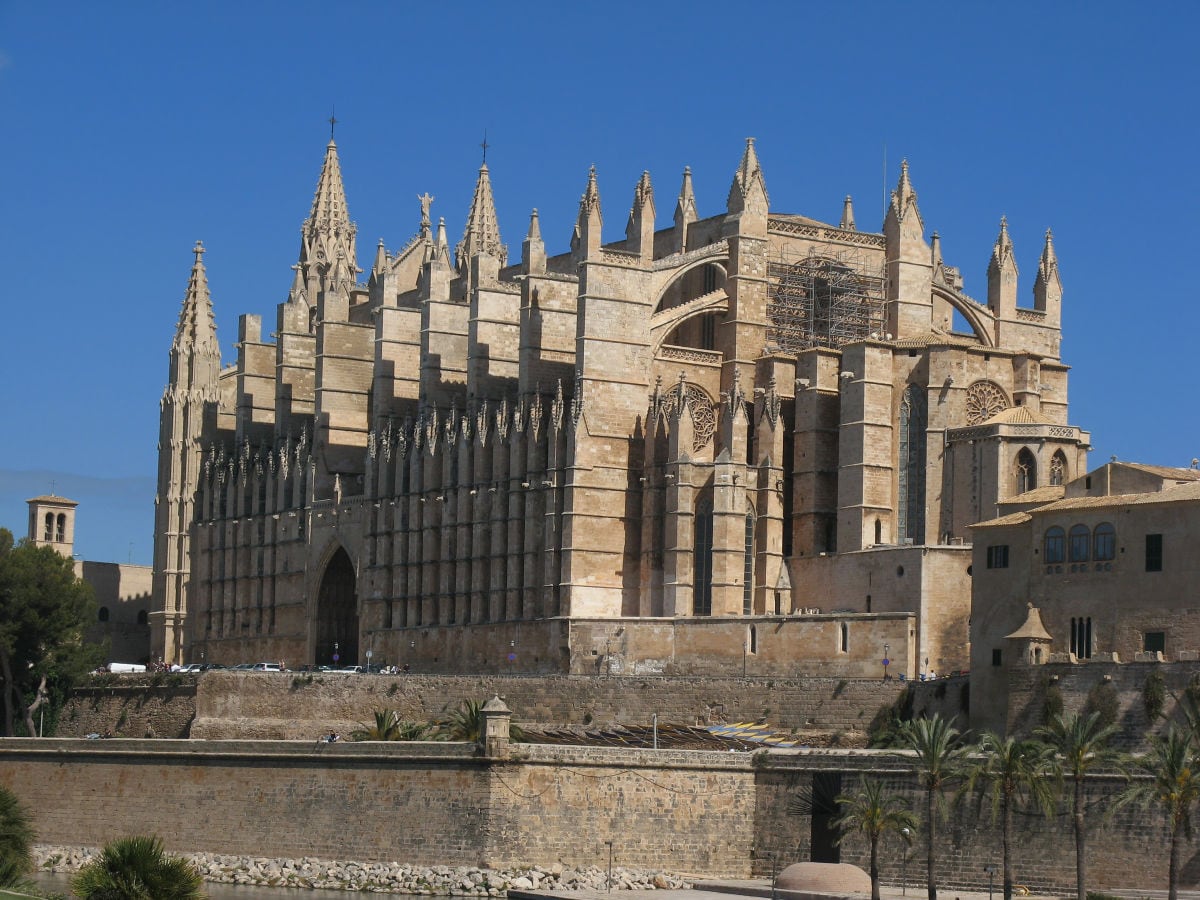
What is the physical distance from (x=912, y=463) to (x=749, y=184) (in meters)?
10.9

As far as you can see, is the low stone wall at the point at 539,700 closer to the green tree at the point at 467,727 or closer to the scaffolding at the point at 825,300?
the green tree at the point at 467,727

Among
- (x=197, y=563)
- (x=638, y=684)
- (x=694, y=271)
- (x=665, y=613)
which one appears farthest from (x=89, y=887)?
(x=197, y=563)

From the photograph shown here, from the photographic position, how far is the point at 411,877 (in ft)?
184

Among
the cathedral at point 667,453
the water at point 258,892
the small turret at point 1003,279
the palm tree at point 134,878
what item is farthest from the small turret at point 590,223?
the palm tree at point 134,878

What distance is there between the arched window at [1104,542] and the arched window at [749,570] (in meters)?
17.2

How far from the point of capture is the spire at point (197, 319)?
97188 millimetres

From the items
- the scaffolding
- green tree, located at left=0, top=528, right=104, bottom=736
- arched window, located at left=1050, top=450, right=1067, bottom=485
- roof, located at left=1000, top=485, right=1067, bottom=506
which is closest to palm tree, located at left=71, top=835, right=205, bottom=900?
roof, located at left=1000, top=485, right=1067, bottom=506

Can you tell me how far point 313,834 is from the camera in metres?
58.2

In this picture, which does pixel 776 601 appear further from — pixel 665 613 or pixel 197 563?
pixel 197 563

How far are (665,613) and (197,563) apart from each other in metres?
29.5

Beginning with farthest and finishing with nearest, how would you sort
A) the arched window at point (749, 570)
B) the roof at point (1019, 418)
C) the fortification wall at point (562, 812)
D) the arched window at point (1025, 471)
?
1. the arched window at point (749, 570)
2. the roof at point (1019, 418)
3. the arched window at point (1025, 471)
4. the fortification wall at point (562, 812)

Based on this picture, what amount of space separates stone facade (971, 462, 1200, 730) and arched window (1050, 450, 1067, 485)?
725 centimetres

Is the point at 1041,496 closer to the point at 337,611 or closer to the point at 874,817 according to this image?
the point at 874,817

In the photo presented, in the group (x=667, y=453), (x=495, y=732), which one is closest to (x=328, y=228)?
(x=667, y=453)
